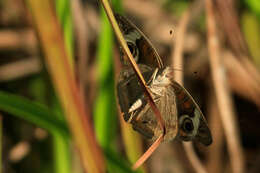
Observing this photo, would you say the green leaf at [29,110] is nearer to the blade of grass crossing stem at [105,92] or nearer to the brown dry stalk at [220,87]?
the blade of grass crossing stem at [105,92]

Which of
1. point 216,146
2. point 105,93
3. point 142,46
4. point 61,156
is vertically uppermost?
point 142,46

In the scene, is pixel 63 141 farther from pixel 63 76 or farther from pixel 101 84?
pixel 63 76

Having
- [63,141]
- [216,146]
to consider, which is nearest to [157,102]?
[63,141]

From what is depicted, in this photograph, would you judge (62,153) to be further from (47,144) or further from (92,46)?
(92,46)

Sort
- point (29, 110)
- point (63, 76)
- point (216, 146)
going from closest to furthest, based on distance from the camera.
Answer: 1. point (63, 76)
2. point (29, 110)
3. point (216, 146)

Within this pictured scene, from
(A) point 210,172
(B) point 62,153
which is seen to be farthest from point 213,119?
(B) point 62,153

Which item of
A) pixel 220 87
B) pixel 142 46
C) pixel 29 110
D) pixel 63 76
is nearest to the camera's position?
pixel 63 76

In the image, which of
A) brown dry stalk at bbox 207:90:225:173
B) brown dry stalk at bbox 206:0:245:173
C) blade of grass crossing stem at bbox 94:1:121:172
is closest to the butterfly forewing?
blade of grass crossing stem at bbox 94:1:121:172
